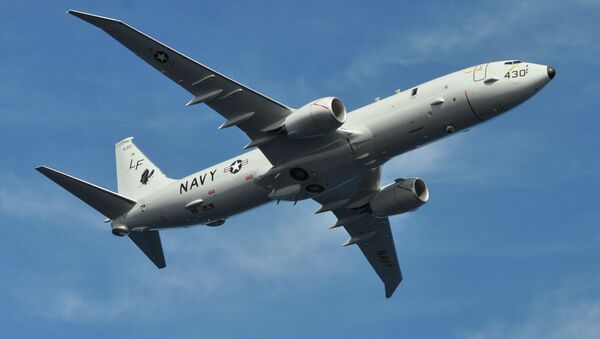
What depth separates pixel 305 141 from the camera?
195 feet

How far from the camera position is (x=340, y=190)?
6625 cm

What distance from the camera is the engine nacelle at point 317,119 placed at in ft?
187

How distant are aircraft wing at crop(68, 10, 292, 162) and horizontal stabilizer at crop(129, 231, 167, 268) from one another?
1226 cm

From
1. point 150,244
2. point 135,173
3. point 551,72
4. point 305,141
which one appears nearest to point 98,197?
point 150,244

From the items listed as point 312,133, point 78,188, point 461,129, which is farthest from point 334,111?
point 78,188

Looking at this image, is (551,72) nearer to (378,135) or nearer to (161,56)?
(378,135)

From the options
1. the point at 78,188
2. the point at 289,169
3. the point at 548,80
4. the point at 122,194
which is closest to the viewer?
the point at 548,80

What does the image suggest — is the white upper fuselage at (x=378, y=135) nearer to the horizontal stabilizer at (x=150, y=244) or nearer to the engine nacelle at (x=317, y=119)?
the engine nacelle at (x=317, y=119)

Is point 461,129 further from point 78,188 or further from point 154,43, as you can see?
point 78,188

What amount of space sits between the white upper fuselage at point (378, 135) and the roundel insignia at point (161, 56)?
8.77 meters

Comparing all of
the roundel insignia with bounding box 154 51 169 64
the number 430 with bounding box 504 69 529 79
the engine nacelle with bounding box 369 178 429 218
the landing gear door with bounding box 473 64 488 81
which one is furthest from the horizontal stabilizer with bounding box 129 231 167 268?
the number 430 with bounding box 504 69 529 79

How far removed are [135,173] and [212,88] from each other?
14.7 metres

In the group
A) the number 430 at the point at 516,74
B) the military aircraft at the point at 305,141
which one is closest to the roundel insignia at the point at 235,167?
the military aircraft at the point at 305,141

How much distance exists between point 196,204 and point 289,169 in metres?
7.08
